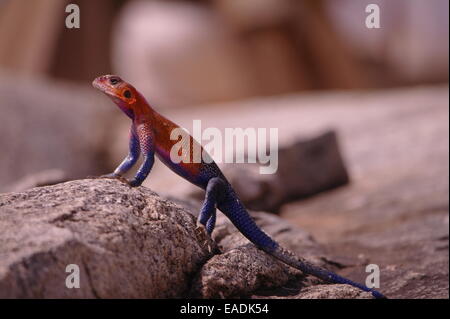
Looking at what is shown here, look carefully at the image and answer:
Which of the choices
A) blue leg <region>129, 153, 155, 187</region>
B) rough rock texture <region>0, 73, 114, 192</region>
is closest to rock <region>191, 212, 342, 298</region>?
blue leg <region>129, 153, 155, 187</region>

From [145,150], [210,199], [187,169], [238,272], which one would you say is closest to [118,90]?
[145,150]

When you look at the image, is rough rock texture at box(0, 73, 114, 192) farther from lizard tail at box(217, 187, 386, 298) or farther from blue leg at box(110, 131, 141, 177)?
lizard tail at box(217, 187, 386, 298)

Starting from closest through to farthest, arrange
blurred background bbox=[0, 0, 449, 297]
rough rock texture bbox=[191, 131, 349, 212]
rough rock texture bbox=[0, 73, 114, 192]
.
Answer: blurred background bbox=[0, 0, 449, 297]
rough rock texture bbox=[191, 131, 349, 212]
rough rock texture bbox=[0, 73, 114, 192]

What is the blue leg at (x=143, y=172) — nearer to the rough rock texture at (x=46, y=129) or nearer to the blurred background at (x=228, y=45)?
the rough rock texture at (x=46, y=129)

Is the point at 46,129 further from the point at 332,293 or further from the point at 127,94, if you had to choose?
the point at 332,293

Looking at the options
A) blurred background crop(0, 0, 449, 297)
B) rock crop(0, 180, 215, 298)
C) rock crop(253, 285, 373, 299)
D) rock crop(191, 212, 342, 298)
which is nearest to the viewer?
rock crop(0, 180, 215, 298)

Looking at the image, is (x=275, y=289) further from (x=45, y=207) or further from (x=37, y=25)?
(x=37, y=25)

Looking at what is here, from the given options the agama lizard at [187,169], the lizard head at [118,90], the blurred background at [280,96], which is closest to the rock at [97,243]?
the agama lizard at [187,169]
